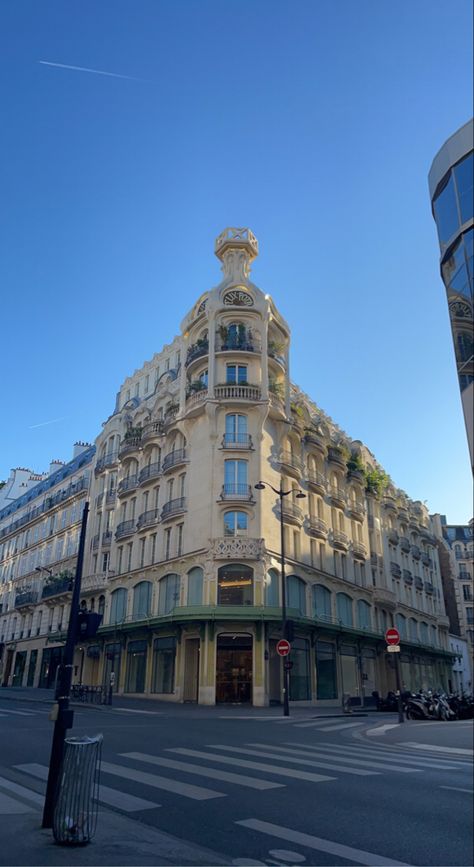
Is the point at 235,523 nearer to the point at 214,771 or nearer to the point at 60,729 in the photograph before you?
the point at 214,771

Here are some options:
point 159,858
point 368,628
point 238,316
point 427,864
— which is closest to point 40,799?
point 159,858

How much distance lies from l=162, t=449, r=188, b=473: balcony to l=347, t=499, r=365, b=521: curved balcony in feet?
46.2

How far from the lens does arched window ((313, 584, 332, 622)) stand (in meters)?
35.4

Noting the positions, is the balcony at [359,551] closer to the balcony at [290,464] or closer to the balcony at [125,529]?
the balcony at [290,464]

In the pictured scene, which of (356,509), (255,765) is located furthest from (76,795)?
(356,509)

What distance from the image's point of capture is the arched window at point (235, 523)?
31625mm

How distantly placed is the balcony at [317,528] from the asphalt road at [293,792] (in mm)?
23523

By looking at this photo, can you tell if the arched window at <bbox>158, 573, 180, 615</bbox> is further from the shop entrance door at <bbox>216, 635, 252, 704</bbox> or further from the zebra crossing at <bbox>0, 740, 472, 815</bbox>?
the zebra crossing at <bbox>0, 740, 472, 815</bbox>

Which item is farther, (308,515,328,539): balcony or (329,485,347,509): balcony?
(329,485,347,509): balcony

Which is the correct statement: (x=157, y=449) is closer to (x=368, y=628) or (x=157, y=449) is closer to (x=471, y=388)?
(x=368, y=628)

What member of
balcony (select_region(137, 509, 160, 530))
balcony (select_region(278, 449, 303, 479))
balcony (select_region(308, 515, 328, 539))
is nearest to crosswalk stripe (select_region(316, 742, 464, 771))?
balcony (select_region(278, 449, 303, 479))

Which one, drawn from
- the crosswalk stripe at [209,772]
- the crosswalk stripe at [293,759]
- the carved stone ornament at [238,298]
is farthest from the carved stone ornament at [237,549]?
the crosswalk stripe at [209,772]

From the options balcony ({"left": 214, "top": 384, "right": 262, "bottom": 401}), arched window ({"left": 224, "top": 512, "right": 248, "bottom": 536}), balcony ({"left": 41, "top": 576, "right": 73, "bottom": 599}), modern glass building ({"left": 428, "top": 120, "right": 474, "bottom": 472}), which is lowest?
modern glass building ({"left": 428, "top": 120, "right": 474, "bottom": 472})

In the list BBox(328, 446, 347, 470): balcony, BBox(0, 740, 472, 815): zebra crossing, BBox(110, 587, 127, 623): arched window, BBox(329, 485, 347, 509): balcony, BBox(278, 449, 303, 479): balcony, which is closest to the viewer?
BBox(0, 740, 472, 815): zebra crossing
